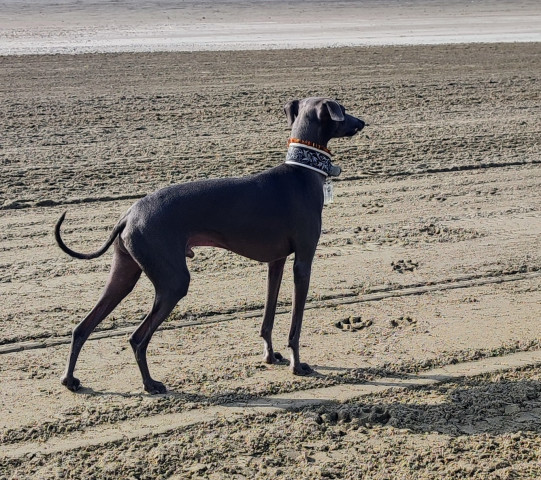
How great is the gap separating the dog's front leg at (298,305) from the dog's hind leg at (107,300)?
1061 mm

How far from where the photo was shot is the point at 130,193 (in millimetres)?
11797

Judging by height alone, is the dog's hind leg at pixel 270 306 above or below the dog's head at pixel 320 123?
below

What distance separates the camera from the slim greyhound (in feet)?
20.5

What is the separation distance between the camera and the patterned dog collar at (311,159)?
22.4 ft

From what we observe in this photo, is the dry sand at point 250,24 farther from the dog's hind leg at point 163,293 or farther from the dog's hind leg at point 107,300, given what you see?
the dog's hind leg at point 163,293

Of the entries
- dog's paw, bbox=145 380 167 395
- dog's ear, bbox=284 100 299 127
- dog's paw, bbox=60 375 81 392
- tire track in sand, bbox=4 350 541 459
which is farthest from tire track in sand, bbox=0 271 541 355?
dog's ear, bbox=284 100 299 127

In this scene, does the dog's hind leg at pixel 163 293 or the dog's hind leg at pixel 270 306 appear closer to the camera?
the dog's hind leg at pixel 163 293

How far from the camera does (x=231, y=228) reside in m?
6.50

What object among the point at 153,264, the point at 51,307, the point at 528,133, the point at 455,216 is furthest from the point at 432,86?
the point at 153,264

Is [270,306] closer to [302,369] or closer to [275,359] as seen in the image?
[275,359]

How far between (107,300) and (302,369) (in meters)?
1.40

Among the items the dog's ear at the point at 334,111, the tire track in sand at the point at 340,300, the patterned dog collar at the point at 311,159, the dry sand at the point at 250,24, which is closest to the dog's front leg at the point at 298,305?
the patterned dog collar at the point at 311,159

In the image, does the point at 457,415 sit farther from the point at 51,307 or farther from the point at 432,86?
the point at 432,86

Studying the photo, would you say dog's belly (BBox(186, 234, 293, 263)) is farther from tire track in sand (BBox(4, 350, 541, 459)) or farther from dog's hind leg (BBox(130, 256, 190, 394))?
tire track in sand (BBox(4, 350, 541, 459))
